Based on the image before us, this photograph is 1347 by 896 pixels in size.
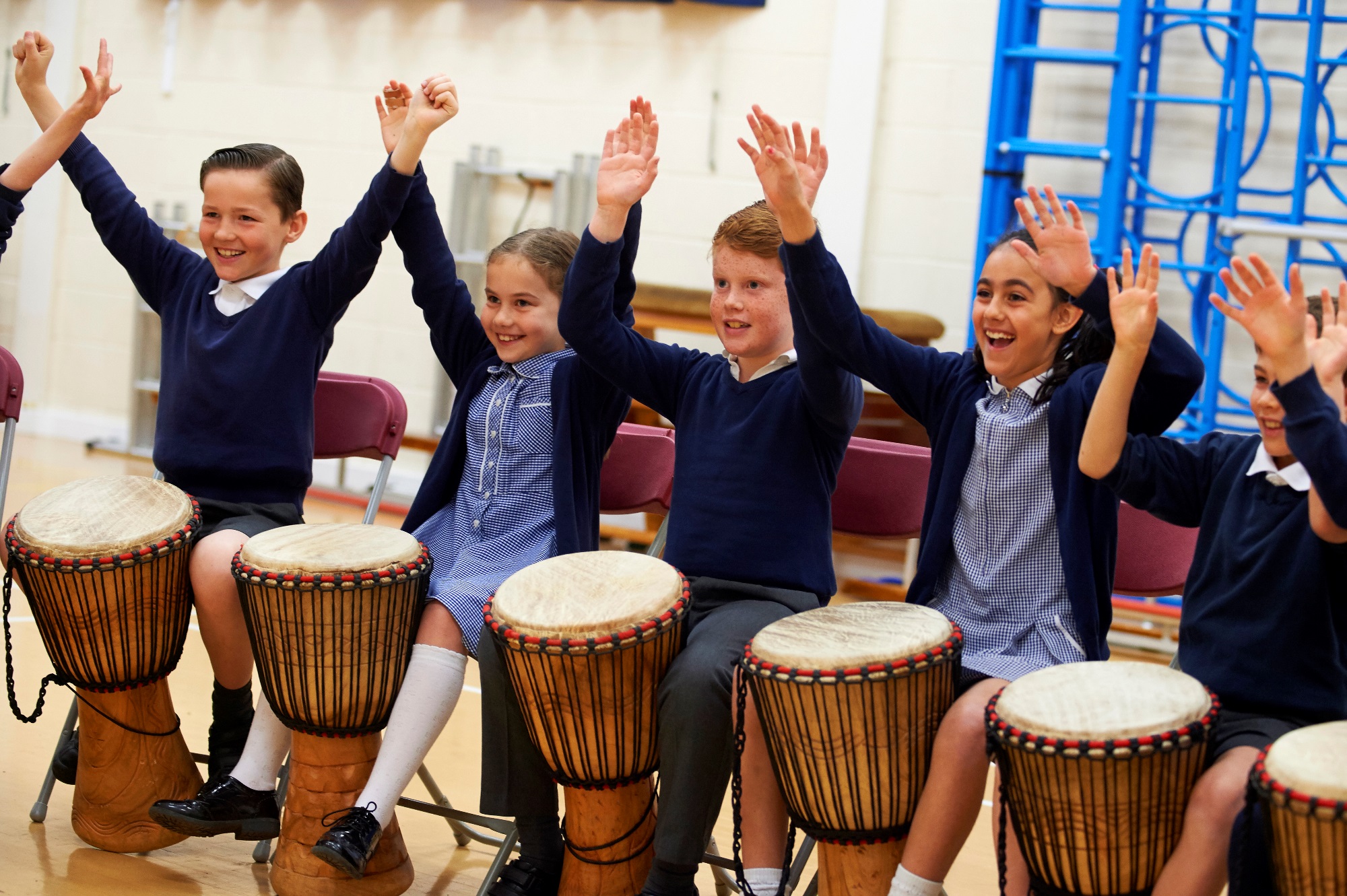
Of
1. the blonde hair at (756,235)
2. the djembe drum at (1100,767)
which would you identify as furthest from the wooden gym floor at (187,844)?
the blonde hair at (756,235)

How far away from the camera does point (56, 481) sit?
219 inches

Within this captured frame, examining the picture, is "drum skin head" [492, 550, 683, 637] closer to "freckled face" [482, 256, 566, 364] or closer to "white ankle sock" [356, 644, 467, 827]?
"white ankle sock" [356, 644, 467, 827]

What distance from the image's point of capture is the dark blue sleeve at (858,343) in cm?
207

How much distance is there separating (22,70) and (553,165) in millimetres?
3142

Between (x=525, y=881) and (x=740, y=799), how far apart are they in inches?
17.0


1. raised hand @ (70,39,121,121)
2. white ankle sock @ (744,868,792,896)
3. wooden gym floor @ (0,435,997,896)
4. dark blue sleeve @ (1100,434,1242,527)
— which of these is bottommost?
wooden gym floor @ (0,435,997,896)

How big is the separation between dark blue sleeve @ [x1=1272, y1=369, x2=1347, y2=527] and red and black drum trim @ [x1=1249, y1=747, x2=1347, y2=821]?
1.04 ft

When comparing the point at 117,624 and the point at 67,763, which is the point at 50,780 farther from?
the point at 117,624

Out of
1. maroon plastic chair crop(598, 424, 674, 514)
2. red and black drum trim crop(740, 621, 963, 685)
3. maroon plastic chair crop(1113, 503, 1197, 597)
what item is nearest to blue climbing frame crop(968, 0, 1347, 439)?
maroon plastic chair crop(1113, 503, 1197, 597)

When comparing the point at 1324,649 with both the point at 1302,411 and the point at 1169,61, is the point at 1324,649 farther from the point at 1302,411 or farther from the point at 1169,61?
the point at 1169,61

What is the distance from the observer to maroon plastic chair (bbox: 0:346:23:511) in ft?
8.62

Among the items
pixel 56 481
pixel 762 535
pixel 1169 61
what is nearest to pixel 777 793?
pixel 762 535

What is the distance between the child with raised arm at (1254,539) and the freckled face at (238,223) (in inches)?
61.5

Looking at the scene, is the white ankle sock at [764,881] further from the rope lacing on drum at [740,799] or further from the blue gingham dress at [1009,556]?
the blue gingham dress at [1009,556]
